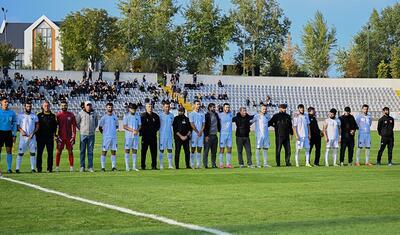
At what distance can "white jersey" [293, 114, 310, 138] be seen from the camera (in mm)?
26891

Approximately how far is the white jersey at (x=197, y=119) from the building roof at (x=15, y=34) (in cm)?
11987

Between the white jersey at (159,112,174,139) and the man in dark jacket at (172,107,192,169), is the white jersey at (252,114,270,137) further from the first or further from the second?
the white jersey at (159,112,174,139)

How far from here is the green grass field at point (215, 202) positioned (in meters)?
12.1

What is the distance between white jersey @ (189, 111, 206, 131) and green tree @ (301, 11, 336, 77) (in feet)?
273

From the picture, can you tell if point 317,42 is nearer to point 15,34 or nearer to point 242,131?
point 15,34

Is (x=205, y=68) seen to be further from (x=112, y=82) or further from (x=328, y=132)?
(x=328, y=132)

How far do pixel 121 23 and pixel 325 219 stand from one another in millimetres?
94565

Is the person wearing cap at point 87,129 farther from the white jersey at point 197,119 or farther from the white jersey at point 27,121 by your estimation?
the white jersey at point 197,119

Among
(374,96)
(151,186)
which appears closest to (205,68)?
(374,96)

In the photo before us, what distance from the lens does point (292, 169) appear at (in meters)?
24.4

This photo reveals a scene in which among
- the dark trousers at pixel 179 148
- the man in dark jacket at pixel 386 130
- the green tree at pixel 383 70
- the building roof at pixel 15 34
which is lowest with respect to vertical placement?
the dark trousers at pixel 179 148

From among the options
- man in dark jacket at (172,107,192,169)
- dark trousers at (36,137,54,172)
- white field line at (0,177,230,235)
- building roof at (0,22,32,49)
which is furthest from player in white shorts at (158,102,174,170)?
building roof at (0,22,32,49)

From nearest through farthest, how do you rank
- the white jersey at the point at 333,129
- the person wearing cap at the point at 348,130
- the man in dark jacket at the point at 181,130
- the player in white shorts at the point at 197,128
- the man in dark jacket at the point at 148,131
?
the man in dark jacket at the point at 148,131 → the man in dark jacket at the point at 181,130 → the player in white shorts at the point at 197,128 → the person wearing cap at the point at 348,130 → the white jersey at the point at 333,129

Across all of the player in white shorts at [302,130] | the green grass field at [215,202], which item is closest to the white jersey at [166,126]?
the green grass field at [215,202]
